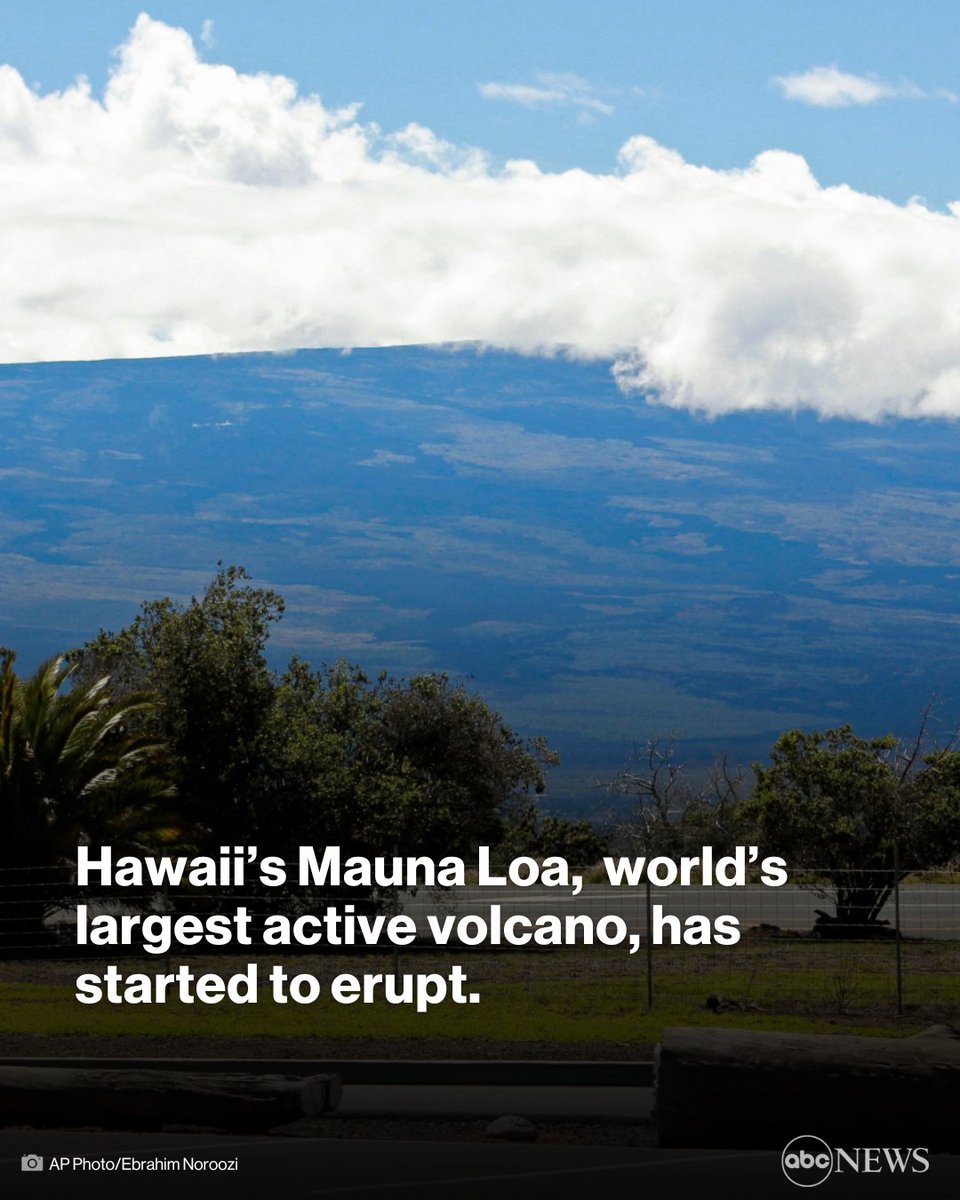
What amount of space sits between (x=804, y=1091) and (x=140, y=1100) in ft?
13.8

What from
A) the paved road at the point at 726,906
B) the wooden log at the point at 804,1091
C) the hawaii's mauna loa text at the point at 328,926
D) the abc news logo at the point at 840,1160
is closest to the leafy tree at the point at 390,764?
the hawaii's mauna loa text at the point at 328,926

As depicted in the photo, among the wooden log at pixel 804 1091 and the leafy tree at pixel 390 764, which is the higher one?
the leafy tree at pixel 390 764

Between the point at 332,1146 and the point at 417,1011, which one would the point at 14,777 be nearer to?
the point at 417,1011

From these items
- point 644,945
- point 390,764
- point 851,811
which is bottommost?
point 644,945

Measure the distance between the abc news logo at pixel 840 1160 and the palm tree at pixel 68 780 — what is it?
1583 cm

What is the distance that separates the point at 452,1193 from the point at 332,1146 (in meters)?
1.80

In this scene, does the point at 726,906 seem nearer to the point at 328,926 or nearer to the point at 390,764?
the point at 390,764

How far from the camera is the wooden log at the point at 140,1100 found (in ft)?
37.6

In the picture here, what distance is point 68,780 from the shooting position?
83.7 ft

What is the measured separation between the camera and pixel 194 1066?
14.2m

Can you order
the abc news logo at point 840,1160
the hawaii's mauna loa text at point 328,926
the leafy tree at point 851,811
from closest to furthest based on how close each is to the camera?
the abc news logo at point 840,1160 < the hawaii's mauna loa text at point 328,926 < the leafy tree at point 851,811

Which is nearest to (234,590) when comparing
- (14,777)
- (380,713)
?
(380,713)

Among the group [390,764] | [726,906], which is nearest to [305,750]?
[390,764]

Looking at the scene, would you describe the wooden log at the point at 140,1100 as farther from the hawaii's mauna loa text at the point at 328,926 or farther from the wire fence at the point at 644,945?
the wire fence at the point at 644,945
